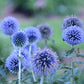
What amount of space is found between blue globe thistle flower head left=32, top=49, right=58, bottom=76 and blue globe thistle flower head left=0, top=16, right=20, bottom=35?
1.01ft

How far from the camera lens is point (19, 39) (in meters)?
Result: 1.24

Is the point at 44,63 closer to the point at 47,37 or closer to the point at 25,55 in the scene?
the point at 25,55

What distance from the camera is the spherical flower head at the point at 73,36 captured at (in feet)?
3.91

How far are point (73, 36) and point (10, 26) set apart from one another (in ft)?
1.38

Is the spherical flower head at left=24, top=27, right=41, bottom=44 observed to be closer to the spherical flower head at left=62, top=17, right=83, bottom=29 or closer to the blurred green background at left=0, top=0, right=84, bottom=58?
the spherical flower head at left=62, top=17, right=83, bottom=29

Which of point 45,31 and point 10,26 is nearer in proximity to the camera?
point 10,26

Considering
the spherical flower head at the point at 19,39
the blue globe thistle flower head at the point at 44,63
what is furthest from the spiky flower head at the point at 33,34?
the blue globe thistle flower head at the point at 44,63

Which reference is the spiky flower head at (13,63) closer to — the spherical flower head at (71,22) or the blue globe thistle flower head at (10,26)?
the blue globe thistle flower head at (10,26)

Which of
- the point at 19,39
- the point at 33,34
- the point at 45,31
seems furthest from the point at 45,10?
the point at 19,39

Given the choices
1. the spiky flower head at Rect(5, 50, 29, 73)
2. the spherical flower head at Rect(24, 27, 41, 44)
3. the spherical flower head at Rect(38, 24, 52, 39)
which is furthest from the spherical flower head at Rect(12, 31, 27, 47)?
the spherical flower head at Rect(38, 24, 52, 39)

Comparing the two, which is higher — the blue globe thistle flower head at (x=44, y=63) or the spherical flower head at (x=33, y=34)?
the spherical flower head at (x=33, y=34)

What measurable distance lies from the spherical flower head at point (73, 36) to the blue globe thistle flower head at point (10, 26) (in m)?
0.33

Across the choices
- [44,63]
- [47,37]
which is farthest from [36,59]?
[47,37]

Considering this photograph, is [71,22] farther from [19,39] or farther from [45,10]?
[45,10]
